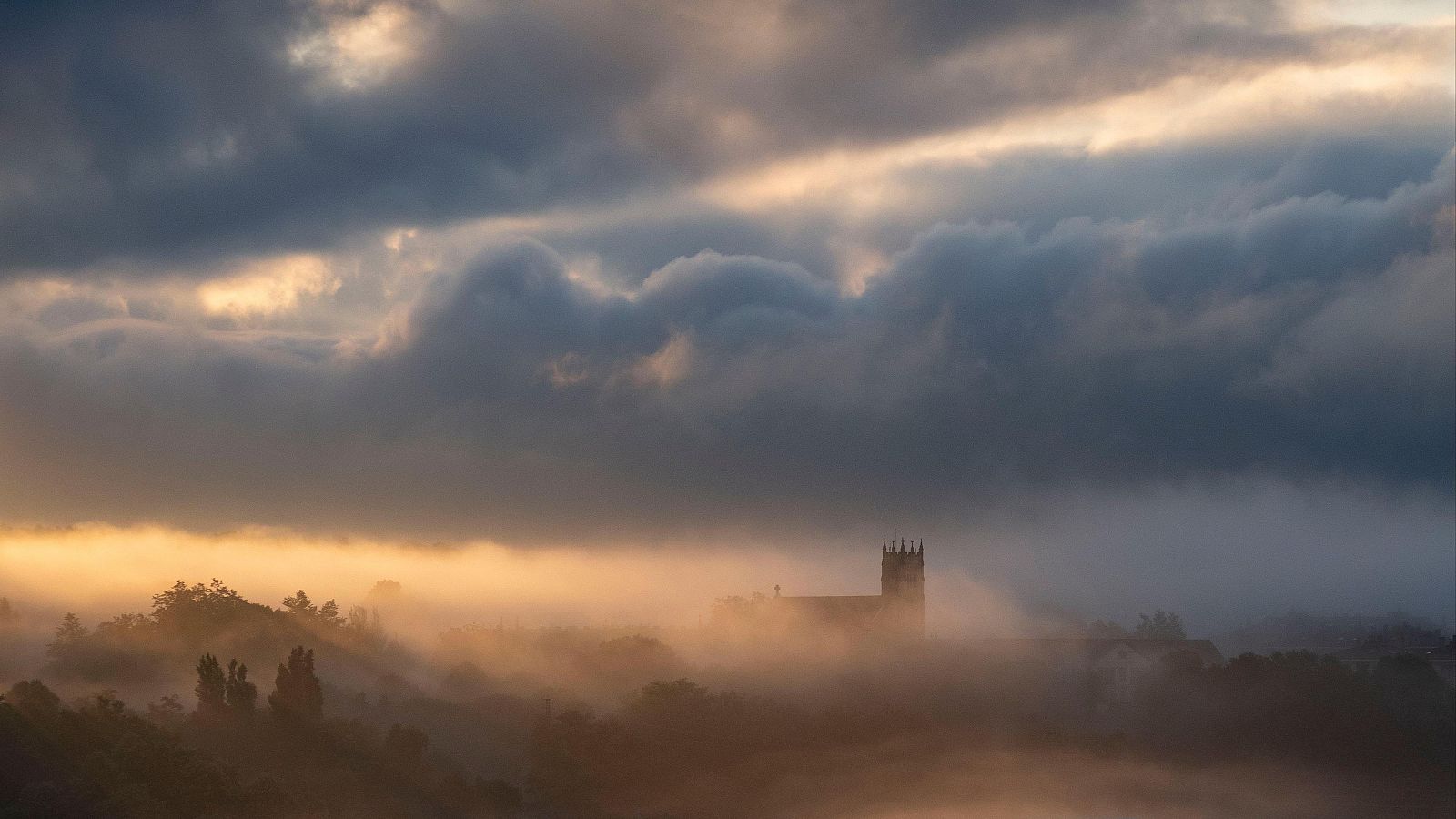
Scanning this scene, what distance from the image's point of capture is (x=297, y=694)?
589 ft

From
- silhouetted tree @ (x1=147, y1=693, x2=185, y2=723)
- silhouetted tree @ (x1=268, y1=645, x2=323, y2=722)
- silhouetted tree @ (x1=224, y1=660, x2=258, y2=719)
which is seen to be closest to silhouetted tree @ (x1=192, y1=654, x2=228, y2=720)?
silhouetted tree @ (x1=224, y1=660, x2=258, y2=719)

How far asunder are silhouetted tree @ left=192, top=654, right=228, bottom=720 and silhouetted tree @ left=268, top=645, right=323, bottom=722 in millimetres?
4354

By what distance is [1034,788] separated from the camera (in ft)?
619

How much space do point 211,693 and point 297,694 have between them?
8284 millimetres

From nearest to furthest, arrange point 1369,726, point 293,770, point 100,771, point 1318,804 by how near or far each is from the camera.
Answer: point 100,771 → point 293,770 → point 1318,804 → point 1369,726

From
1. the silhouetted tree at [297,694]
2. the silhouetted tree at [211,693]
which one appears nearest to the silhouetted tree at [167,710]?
the silhouetted tree at [211,693]

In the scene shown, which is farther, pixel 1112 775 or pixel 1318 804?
pixel 1112 775

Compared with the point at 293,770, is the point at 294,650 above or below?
above

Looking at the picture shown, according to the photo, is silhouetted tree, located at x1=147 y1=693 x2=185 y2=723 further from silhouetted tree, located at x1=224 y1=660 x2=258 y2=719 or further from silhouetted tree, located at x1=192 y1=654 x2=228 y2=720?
silhouetted tree, located at x1=224 y1=660 x2=258 y2=719

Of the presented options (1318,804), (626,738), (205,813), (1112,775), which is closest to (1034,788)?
(1112,775)

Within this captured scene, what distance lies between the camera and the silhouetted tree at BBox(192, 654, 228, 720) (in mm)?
172000

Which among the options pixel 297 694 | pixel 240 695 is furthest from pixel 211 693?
pixel 297 694

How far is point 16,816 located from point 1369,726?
413 feet

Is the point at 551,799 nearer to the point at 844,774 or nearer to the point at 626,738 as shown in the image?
the point at 626,738
